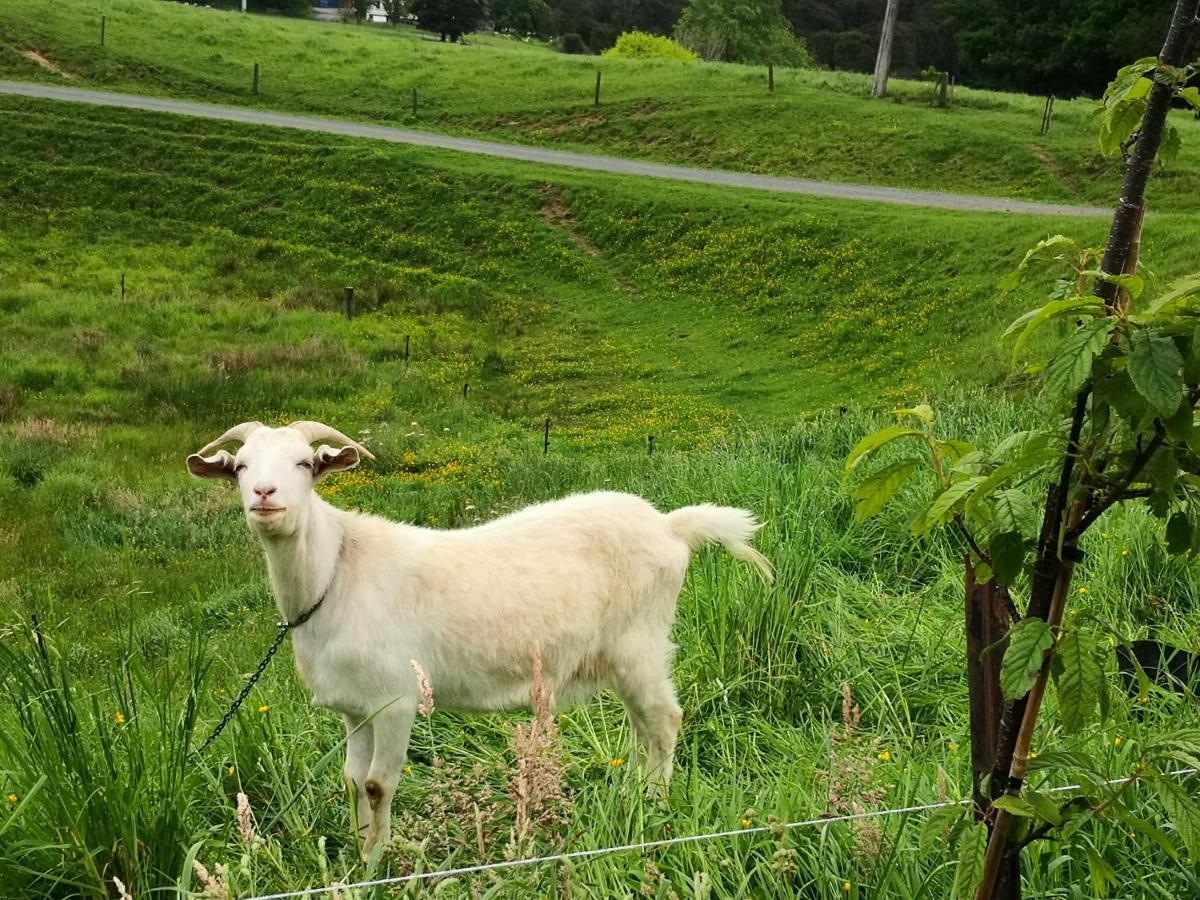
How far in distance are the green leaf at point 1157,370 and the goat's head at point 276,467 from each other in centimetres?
273

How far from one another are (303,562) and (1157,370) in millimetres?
3396

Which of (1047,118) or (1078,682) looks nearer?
(1078,682)

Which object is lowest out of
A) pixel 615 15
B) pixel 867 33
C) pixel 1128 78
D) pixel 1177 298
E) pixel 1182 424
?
pixel 1182 424

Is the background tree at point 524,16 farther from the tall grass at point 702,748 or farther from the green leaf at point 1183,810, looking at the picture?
the green leaf at point 1183,810

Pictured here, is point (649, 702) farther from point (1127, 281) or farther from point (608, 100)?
point (608, 100)

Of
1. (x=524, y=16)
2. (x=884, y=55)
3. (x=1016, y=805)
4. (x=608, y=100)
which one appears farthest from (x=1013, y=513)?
(x=524, y=16)

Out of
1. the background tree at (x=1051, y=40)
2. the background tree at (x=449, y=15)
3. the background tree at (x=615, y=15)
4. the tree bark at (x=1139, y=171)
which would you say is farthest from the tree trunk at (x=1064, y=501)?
the background tree at (x=615, y=15)

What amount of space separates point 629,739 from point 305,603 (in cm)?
163

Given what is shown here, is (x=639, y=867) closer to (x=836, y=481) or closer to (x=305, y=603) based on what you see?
(x=305, y=603)

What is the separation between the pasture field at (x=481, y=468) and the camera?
3662mm

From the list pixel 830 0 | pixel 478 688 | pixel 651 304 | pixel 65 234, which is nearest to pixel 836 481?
pixel 478 688

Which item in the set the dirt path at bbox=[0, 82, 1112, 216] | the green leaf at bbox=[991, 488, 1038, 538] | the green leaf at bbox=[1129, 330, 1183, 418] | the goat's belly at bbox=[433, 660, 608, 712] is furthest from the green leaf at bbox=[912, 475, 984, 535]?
the dirt path at bbox=[0, 82, 1112, 216]

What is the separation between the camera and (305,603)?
4.52m

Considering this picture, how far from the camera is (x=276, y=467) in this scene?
13.7ft
